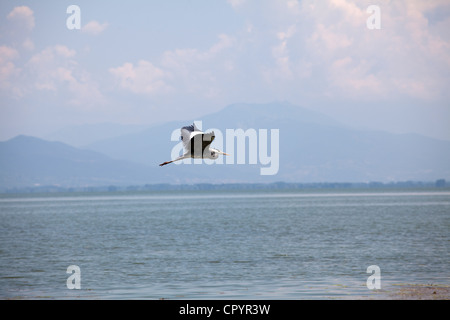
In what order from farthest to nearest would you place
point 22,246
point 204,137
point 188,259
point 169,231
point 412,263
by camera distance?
point 169,231
point 22,246
point 188,259
point 412,263
point 204,137

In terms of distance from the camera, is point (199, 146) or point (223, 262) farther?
point (223, 262)

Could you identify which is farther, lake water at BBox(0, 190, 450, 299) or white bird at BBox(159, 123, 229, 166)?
lake water at BBox(0, 190, 450, 299)

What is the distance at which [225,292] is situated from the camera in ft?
119

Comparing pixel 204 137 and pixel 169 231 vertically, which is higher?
pixel 204 137

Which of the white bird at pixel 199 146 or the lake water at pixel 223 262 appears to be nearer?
the white bird at pixel 199 146

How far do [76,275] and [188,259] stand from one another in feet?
43.4

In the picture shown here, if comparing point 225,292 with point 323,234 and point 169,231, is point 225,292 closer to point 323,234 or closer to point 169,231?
point 323,234

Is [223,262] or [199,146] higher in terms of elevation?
[199,146]

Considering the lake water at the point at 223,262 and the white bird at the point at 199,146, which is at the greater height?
the white bird at the point at 199,146

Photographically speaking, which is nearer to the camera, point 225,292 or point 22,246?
point 225,292

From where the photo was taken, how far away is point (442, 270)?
144 ft

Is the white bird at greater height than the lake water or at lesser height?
greater
